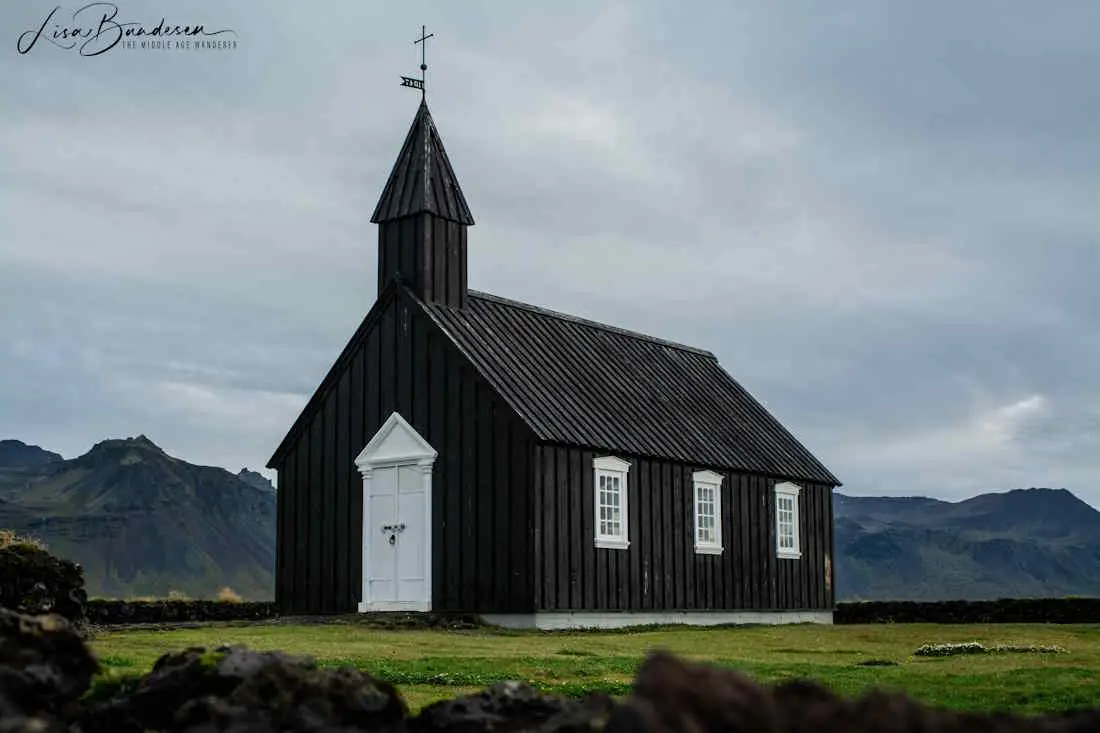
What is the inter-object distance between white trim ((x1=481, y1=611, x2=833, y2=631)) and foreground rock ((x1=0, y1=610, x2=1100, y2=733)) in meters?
17.8

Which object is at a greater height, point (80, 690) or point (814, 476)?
point (814, 476)

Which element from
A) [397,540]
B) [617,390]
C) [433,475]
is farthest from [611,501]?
[397,540]

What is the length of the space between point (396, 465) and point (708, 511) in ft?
23.4

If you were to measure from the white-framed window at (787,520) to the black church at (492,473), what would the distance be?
322 mm

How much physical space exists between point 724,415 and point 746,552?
374 centimetres

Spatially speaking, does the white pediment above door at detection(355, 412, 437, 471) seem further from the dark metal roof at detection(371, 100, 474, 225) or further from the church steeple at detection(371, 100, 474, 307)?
the dark metal roof at detection(371, 100, 474, 225)

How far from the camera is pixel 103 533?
600 ft

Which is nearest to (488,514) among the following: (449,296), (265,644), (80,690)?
(449,296)

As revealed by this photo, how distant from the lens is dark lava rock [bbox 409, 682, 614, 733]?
23.0 feet

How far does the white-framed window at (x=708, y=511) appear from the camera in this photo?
3062 cm

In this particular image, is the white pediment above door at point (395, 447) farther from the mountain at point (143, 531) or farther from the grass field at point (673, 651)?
the mountain at point (143, 531)

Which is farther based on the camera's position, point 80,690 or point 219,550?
point 219,550

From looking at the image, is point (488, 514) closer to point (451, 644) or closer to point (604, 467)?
point (604, 467)

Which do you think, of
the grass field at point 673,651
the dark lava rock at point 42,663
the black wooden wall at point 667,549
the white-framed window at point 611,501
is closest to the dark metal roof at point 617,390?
the white-framed window at point 611,501
